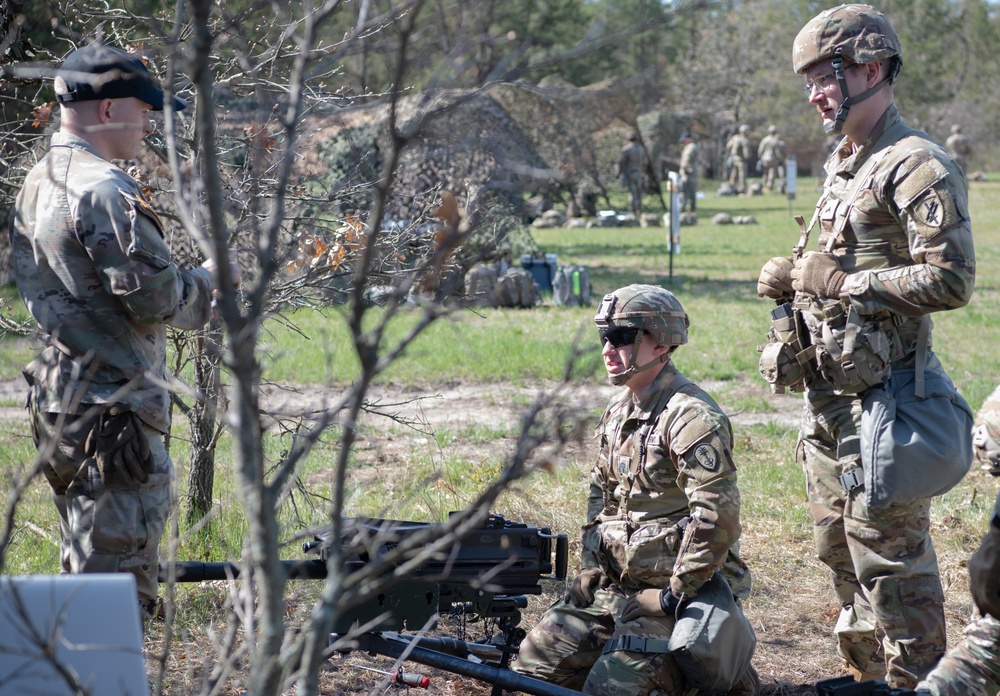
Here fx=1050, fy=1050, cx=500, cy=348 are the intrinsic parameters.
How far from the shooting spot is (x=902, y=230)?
3678 mm

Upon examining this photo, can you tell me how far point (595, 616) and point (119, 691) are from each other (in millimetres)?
2441

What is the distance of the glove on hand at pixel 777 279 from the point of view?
3.97 metres

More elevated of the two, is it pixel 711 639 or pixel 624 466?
pixel 624 466

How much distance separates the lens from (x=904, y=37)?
132ft

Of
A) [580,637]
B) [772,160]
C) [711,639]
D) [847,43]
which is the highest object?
[772,160]

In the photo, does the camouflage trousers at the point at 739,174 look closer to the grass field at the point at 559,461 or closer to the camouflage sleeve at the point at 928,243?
the grass field at the point at 559,461

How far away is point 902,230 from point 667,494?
49.1 inches

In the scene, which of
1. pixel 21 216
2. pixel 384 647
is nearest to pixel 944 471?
pixel 384 647

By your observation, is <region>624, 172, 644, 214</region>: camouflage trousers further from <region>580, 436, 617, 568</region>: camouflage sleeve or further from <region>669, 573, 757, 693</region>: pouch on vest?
<region>669, 573, 757, 693</region>: pouch on vest

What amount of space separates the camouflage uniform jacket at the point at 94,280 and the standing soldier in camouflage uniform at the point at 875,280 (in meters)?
2.24

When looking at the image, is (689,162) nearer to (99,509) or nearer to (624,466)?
(624,466)

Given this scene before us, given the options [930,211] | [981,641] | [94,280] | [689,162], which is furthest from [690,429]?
[689,162]

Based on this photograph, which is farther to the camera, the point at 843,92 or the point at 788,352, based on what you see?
the point at 788,352

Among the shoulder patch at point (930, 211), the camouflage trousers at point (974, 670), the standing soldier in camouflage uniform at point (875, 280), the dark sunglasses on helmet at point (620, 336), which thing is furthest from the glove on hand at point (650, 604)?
the shoulder patch at point (930, 211)
